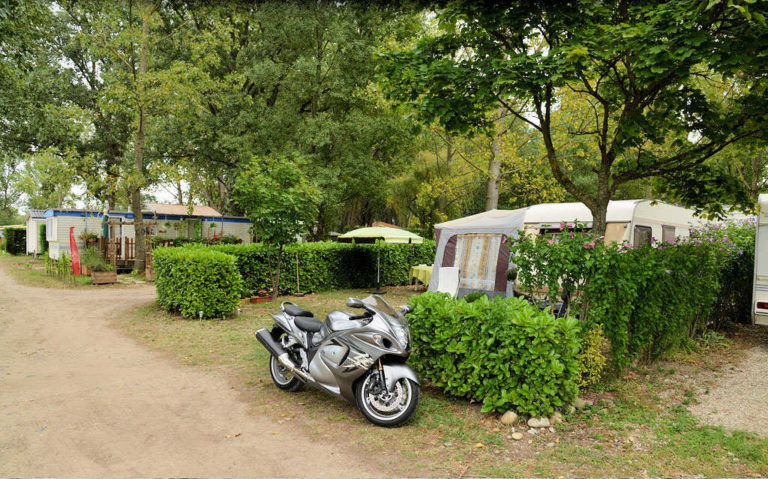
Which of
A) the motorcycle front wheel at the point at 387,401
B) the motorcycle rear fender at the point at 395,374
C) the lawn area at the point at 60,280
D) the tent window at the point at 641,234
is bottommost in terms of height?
the lawn area at the point at 60,280

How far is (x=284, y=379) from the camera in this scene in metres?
4.69

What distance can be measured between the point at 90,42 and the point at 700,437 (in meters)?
17.1

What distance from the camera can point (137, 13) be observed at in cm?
1499

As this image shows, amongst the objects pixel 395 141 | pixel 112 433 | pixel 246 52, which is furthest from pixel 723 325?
pixel 246 52

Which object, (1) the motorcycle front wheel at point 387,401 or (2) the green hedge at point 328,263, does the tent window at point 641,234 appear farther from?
(1) the motorcycle front wheel at point 387,401

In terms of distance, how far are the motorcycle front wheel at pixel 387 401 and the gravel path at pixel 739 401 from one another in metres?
2.62

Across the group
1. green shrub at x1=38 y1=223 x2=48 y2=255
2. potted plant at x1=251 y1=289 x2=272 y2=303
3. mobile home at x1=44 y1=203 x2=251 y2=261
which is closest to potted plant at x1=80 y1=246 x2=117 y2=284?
mobile home at x1=44 y1=203 x2=251 y2=261

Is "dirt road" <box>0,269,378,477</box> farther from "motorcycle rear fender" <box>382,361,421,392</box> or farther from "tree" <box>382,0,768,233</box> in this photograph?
"tree" <box>382,0,768,233</box>

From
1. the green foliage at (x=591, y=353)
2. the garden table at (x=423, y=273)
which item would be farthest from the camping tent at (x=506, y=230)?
the green foliage at (x=591, y=353)

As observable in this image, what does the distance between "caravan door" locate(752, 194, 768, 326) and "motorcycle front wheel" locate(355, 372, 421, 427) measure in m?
5.68

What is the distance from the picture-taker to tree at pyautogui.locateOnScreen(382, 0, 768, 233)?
3.90m

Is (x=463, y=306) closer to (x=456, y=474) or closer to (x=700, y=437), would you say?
(x=456, y=474)

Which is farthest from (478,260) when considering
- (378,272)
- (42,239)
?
(42,239)

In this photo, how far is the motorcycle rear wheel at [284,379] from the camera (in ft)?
15.1
